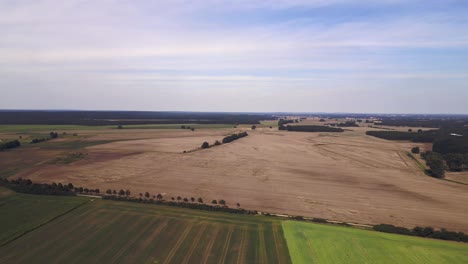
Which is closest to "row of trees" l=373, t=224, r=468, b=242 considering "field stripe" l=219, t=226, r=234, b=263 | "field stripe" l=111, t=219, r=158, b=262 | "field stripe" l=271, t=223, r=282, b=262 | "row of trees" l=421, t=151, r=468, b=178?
"field stripe" l=271, t=223, r=282, b=262

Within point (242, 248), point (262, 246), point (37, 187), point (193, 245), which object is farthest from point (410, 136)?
point (37, 187)

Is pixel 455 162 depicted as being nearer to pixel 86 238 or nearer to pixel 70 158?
pixel 86 238

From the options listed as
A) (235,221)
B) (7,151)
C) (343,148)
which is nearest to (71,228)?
(235,221)

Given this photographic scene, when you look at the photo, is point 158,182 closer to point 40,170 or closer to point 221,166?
point 221,166

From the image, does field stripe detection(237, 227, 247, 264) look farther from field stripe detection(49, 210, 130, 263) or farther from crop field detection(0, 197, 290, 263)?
field stripe detection(49, 210, 130, 263)

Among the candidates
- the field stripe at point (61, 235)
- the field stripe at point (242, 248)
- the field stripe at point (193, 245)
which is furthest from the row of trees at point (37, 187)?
the field stripe at point (242, 248)

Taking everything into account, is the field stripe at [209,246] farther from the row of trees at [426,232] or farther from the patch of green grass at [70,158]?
the patch of green grass at [70,158]

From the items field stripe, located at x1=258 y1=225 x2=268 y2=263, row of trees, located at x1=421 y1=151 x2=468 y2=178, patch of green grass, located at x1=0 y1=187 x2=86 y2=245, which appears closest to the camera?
field stripe, located at x1=258 y1=225 x2=268 y2=263

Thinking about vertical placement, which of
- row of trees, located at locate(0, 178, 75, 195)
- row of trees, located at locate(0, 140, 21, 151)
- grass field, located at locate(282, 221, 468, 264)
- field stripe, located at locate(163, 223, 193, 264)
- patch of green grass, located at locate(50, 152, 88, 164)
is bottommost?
grass field, located at locate(282, 221, 468, 264)
